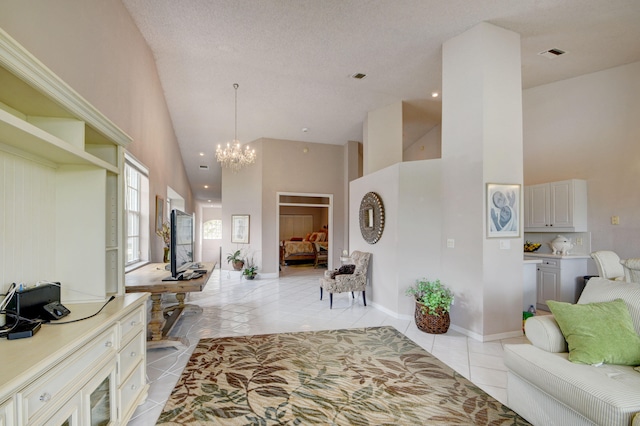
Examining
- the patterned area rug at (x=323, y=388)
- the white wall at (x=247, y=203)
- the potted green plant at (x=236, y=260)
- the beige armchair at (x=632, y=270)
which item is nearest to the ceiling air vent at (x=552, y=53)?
the beige armchair at (x=632, y=270)

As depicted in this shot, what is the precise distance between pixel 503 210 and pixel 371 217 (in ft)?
6.53

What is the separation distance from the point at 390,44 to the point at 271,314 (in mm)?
4243

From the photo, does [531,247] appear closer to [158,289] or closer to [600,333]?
[600,333]

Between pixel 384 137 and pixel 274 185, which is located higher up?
pixel 384 137

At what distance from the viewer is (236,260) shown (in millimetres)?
7664

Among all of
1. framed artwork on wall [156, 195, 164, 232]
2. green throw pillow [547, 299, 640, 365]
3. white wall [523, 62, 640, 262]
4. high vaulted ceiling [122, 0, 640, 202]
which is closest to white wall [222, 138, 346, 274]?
high vaulted ceiling [122, 0, 640, 202]

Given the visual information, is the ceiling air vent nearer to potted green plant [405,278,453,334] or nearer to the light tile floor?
potted green plant [405,278,453,334]

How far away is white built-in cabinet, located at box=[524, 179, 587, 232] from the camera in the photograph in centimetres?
443

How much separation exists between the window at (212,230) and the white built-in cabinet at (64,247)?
498 inches

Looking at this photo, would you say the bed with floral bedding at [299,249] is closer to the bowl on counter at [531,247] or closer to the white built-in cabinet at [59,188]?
the bowl on counter at [531,247]

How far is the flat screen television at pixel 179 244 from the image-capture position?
3.01 meters

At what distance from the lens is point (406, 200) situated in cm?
412

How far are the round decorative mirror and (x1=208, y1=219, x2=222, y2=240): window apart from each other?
1075 centimetres

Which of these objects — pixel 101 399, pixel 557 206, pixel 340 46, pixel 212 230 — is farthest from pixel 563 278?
pixel 212 230
